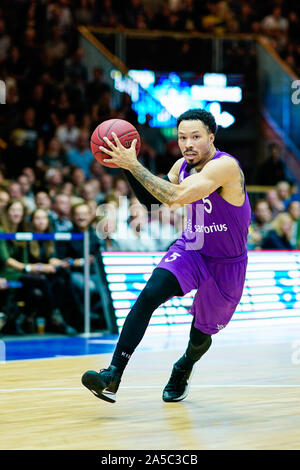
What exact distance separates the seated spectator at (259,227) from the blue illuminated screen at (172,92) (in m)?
4.00

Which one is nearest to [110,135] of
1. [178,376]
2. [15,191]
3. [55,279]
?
[178,376]

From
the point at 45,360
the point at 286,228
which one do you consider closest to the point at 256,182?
the point at 286,228

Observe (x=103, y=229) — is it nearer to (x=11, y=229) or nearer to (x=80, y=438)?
(x=11, y=229)

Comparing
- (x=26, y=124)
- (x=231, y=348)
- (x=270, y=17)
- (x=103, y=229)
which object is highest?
(x=270, y=17)

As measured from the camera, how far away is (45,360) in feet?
25.5

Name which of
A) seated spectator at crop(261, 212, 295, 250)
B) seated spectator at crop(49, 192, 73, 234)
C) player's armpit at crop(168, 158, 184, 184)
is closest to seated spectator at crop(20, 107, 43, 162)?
seated spectator at crop(49, 192, 73, 234)

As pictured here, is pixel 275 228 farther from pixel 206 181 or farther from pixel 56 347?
pixel 206 181

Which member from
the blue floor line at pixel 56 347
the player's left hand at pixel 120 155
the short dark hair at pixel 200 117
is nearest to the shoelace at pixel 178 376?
the player's left hand at pixel 120 155

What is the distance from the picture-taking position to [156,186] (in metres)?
4.93

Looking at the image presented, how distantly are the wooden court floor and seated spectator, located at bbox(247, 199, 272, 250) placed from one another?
4.30 metres

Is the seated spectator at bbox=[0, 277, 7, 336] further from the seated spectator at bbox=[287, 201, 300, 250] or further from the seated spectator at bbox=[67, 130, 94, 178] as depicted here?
the seated spectator at bbox=[287, 201, 300, 250]

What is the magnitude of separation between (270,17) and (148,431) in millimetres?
15997

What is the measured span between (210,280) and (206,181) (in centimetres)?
70

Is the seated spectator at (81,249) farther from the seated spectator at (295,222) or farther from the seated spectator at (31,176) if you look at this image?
the seated spectator at (295,222)
